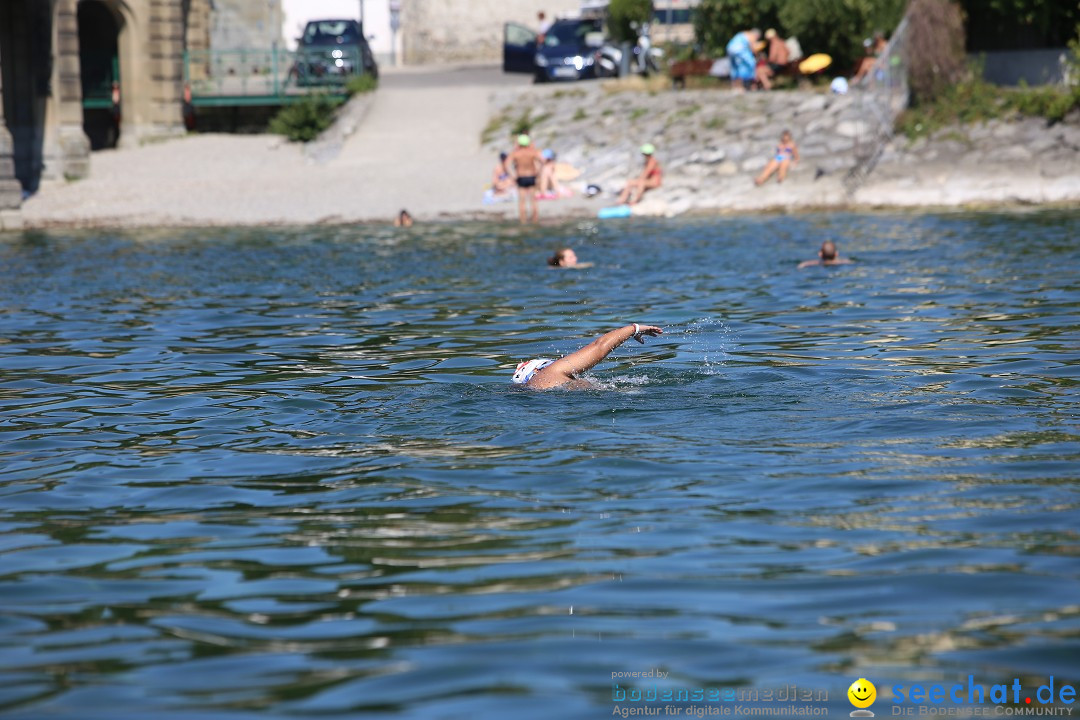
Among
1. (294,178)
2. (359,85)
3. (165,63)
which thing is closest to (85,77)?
(165,63)

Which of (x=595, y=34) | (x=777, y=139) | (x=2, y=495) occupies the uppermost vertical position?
(x=595, y=34)

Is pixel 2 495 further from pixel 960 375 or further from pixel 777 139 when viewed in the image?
pixel 777 139

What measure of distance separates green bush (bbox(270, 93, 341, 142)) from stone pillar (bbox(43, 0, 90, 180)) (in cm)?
502

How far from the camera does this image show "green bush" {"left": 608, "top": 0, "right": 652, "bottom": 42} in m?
40.9

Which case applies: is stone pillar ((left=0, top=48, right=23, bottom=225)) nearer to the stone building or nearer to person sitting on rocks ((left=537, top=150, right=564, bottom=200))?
the stone building

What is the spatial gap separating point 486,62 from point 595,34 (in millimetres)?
14926

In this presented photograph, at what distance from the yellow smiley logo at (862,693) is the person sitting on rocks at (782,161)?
24.9 meters

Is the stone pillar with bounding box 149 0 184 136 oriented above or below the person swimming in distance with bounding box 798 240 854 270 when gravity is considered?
above

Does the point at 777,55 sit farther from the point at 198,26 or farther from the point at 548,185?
the point at 198,26

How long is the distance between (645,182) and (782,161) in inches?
117

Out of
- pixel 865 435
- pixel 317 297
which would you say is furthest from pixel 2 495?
pixel 317 297

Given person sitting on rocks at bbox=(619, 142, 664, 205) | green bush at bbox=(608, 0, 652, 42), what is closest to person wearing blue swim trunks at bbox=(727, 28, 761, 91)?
person sitting on rocks at bbox=(619, 142, 664, 205)

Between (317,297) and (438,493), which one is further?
(317,297)

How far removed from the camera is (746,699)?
5.16 metres
